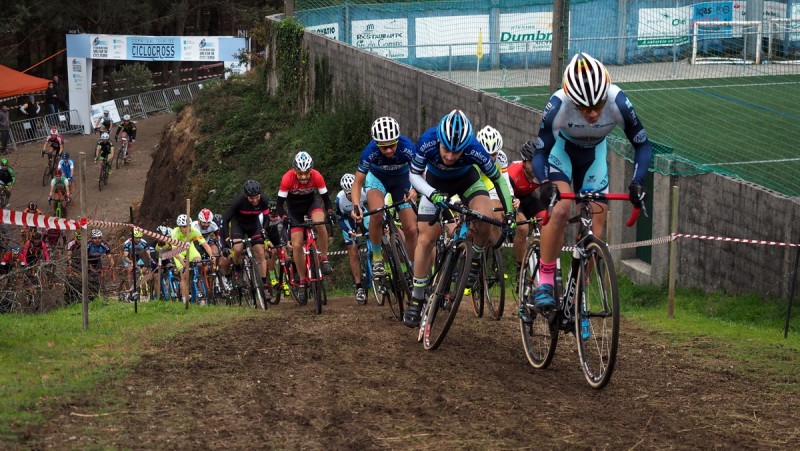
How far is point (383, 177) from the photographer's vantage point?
489 inches

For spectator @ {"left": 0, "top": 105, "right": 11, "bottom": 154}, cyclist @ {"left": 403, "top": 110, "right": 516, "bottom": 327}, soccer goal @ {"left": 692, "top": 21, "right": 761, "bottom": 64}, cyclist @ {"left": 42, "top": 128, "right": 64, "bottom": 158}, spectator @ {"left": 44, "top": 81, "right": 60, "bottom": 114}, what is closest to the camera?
cyclist @ {"left": 403, "top": 110, "right": 516, "bottom": 327}

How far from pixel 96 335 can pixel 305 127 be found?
2363 cm

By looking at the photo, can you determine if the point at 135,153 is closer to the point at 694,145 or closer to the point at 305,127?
the point at 305,127

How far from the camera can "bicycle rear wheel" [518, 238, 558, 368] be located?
8.62 m

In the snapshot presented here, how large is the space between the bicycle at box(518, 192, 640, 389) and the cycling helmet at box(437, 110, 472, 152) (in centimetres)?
113

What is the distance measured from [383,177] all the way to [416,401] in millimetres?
5132

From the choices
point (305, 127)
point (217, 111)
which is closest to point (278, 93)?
point (217, 111)

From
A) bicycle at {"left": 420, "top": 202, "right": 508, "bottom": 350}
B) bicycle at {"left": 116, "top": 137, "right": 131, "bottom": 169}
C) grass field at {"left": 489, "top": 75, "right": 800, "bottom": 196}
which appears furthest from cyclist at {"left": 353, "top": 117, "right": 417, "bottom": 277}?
bicycle at {"left": 116, "top": 137, "right": 131, "bottom": 169}

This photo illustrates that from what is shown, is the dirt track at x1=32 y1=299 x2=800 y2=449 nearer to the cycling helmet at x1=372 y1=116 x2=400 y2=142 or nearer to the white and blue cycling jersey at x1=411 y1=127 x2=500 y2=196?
the white and blue cycling jersey at x1=411 y1=127 x2=500 y2=196

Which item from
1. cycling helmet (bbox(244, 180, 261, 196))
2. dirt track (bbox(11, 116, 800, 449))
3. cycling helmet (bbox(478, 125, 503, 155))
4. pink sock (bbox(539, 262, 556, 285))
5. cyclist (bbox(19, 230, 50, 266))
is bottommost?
cyclist (bbox(19, 230, 50, 266))

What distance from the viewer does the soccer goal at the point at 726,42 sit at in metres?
26.9

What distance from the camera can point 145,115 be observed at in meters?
52.8

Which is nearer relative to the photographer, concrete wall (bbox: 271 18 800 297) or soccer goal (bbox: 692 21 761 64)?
concrete wall (bbox: 271 18 800 297)

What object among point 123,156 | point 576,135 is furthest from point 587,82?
point 123,156
